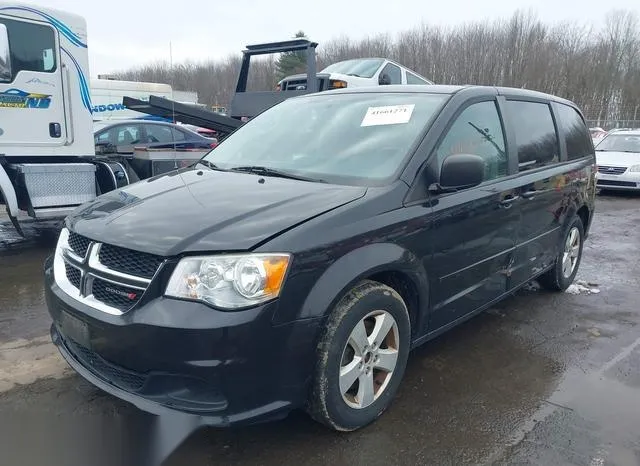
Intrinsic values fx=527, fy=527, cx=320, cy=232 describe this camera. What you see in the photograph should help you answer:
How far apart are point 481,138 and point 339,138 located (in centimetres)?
101

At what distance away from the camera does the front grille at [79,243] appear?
2684 mm

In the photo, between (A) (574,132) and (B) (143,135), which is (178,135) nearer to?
(B) (143,135)

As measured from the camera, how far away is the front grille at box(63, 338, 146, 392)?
95.2 inches

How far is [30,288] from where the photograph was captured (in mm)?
5094

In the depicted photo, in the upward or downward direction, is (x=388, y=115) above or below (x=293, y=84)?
below

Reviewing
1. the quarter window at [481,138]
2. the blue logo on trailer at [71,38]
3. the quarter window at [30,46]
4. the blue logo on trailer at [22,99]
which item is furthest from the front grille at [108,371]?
the blue logo on trailer at [71,38]

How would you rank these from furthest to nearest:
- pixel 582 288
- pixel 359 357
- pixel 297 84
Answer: pixel 297 84 < pixel 582 288 < pixel 359 357

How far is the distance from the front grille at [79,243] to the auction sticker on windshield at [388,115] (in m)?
1.81

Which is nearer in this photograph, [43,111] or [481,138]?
[481,138]

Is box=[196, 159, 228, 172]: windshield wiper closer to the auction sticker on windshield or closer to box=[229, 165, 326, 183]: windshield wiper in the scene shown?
box=[229, 165, 326, 183]: windshield wiper

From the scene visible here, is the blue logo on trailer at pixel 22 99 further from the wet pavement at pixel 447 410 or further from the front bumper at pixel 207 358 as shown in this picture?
the front bumper at pixel 207 358

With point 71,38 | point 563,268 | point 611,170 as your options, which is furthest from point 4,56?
point 611,170

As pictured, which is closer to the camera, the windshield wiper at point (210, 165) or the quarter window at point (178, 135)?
the windshield wiper at point (210, 165)

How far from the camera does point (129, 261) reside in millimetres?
2416
